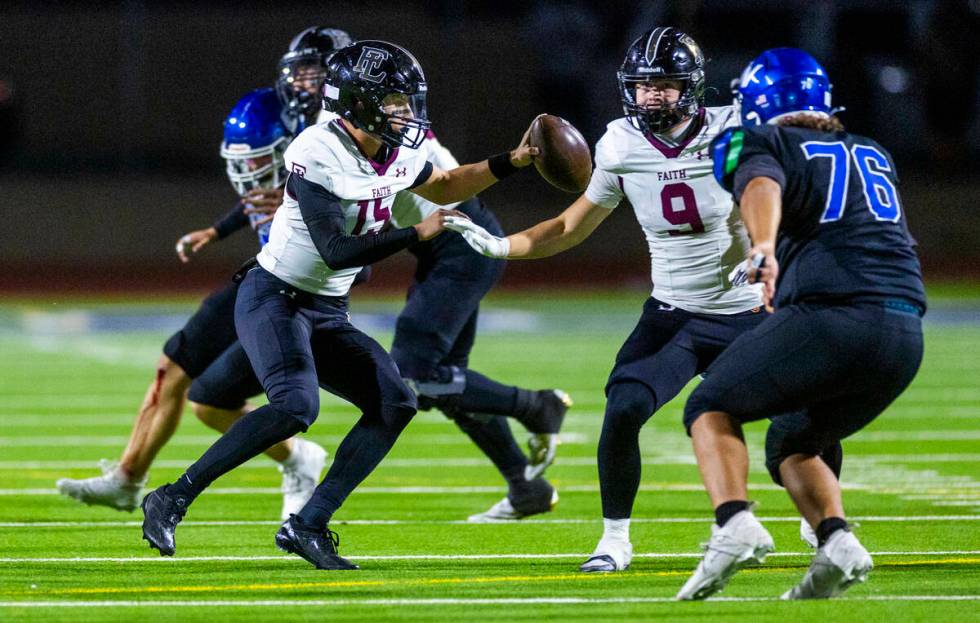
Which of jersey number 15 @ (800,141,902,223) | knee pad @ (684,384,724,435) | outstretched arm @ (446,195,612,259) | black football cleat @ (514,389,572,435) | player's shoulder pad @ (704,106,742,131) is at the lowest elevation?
black football cleat @ (514,389,572,435)

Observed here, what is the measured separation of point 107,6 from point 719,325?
16.4m

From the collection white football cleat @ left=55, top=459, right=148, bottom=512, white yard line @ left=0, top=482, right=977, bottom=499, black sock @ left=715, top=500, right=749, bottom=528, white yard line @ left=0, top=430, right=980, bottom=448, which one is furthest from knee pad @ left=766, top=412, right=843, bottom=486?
white yard line @ left=0, top=430, right=980, bottom=448

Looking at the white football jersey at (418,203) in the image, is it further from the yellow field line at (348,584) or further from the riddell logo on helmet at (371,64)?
the yellow field line at (348,584)

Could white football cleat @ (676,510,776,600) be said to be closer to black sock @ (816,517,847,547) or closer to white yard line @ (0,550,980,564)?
black sock @ (816,517,847,547)

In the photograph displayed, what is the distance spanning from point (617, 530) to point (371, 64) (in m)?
1.70

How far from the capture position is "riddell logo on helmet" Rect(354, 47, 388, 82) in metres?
5.09

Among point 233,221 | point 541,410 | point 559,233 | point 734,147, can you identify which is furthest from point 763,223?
point 233,221

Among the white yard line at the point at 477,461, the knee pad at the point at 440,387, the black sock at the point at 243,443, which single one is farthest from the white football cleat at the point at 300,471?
the white yard line at the point at 477,461

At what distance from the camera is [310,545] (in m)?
5.01

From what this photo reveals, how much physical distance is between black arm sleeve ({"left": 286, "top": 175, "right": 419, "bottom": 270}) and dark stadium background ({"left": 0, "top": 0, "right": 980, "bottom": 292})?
1366 cm

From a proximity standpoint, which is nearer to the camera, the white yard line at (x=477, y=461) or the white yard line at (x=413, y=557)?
the white yard line at (x=413, y=557)

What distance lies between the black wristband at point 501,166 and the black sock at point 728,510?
5.11 feet

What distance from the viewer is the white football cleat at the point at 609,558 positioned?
195 inches

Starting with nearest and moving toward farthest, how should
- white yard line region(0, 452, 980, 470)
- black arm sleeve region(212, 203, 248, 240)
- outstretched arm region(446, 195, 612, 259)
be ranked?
outstretched arm region(446, 195, 612, 259), black arm sleeve region(212, 203, 248, 240), white yard line region(0, 452, 980, 470)
